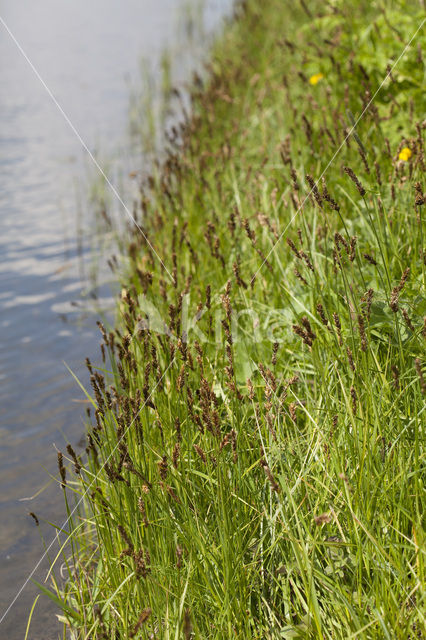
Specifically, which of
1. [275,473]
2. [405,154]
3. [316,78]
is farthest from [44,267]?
[275,473]

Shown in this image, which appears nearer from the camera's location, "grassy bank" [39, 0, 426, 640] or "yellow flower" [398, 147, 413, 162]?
"grassy bank" [39, 0, 426, 640]

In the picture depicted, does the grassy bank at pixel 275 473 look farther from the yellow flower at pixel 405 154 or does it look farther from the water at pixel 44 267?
the yellow flower at pixel 405 154

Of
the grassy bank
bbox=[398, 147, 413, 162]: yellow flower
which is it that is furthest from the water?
bbox=[398, 147, 413, 162]: yellow flower

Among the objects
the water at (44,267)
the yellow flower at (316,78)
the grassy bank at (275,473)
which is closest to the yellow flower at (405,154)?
the grassy bank at (275,473)

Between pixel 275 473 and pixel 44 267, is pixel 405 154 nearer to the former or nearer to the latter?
pixel 275 473

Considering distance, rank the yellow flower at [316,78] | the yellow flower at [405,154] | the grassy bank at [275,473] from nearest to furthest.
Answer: the grassy bank at [275,473] → the yellow flower at [405,154] → the yellow flower at [316,78]

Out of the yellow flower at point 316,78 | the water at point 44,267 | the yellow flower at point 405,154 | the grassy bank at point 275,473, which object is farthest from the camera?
the yellow flower at point 316,78

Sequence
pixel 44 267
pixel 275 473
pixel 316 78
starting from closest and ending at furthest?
pixel 275 473
pixel 316 78
pixel 44 267

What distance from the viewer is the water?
2.71 metres

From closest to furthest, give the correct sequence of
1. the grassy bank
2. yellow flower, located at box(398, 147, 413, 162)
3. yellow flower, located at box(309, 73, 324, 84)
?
the grassy bank
yellow flower, located at box(398, 147, 413, 162)
yellow flower, located at box(309, 73, 324, 84)

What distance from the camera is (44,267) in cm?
514

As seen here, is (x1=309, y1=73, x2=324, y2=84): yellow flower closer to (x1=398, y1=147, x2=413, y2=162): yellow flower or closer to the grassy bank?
(x1=398, y1=147, x2=413, y2=162): yellow flower

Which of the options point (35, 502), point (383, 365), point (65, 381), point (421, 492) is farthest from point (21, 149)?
point (421, 492)

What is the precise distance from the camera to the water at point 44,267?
2.71m
